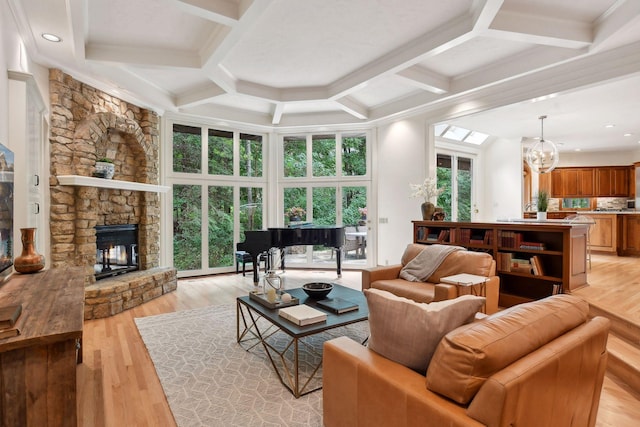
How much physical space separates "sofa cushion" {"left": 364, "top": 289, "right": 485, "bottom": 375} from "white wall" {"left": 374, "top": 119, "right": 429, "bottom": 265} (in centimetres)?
485

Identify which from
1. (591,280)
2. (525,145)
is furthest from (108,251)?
(525,145)

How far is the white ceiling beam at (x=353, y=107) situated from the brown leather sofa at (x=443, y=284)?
3225mm

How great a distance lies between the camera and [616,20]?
3.30 m

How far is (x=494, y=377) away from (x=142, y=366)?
2884 mm

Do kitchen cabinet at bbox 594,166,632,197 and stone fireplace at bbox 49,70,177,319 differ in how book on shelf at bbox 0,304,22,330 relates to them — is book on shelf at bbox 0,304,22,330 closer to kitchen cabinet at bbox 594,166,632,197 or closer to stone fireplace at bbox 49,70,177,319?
stone fireplace at bbox 49,70,177,319

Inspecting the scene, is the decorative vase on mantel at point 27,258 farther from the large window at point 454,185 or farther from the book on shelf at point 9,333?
the large window at point 454,185

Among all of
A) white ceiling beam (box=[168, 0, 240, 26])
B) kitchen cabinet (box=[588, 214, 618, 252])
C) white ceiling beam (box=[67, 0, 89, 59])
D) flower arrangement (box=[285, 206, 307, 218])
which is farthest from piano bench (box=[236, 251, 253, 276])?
kitchen cabinet (box=[588, 214, 618, 252])

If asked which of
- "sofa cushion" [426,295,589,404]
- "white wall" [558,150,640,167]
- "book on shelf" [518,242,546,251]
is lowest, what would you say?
"sofa cushion" [426,295,589,404]

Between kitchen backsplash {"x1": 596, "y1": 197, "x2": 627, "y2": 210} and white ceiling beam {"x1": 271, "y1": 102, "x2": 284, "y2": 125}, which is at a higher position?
white ceiling beam {"x1": 271, "y1": 102, "x2": 284, "y2": 125}

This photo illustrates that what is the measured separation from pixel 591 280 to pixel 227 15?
5.62 meters

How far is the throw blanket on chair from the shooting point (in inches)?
154

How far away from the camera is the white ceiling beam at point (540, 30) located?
3377 mm

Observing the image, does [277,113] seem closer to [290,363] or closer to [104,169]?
[104,169]

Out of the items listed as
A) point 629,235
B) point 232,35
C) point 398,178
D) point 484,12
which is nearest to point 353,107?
point 398,178
